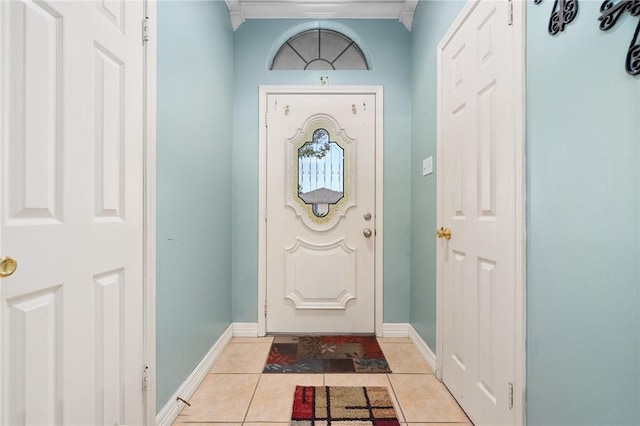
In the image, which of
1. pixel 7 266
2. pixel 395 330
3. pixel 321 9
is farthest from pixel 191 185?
pixel 395 330

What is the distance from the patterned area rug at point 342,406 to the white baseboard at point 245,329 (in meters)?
0.93

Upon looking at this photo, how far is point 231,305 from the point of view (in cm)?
272

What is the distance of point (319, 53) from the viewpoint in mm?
2777

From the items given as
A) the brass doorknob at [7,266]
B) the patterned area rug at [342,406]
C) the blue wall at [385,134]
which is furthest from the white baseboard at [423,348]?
the brass doorknob at [7,266]

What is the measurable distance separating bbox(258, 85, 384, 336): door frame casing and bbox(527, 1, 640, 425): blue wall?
155 centimetres

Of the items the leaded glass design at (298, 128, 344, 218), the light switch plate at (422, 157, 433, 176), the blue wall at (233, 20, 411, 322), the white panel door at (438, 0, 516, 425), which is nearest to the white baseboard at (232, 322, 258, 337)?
the blue wall at (233, 20, 411, 322)

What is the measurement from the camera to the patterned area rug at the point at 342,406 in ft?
5.22

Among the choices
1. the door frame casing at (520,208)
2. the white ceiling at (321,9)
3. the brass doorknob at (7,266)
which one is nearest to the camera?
the brass doorknob at (7,266)

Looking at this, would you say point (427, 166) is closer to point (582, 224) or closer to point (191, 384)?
point (582, 224)

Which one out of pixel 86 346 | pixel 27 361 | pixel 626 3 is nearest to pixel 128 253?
pixel 86 346

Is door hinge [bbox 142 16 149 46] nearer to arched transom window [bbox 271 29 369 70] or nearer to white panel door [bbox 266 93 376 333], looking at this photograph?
white panel door [bbox 266 93 376 333]

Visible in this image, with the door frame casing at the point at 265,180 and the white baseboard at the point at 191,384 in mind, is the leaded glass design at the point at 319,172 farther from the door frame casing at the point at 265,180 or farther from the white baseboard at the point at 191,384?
the white baseboard at the point at 191,384

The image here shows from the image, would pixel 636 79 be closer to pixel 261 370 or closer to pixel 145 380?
pixel 145 380

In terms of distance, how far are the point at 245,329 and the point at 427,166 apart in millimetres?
1976
